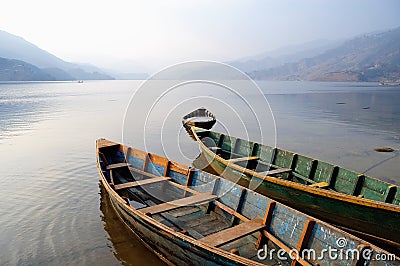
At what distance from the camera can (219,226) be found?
341 inches

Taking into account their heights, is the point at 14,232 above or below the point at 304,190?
below

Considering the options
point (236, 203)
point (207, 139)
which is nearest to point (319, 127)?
point (207, 139)

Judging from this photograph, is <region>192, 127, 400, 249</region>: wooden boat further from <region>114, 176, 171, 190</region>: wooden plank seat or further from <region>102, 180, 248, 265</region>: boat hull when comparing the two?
<region>102, 180, 248, 265</region>: boat hull

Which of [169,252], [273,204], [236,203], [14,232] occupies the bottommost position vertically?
[14,232]

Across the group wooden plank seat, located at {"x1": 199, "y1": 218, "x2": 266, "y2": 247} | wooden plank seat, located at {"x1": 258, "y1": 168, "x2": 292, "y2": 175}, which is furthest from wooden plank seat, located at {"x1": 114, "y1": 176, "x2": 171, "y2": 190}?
wooden plank seat, located at {"x1": 199, "y1": 218, "x2": 266, "y2": 247}

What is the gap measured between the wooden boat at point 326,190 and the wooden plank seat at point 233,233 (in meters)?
2.88

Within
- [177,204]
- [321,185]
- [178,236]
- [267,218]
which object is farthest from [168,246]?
[321,185]

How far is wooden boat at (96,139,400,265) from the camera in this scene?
608 centimetres

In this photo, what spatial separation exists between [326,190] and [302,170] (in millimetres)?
3207

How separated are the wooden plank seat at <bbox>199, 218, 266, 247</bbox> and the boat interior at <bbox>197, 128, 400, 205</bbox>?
4140 mm

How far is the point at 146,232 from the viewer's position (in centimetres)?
812

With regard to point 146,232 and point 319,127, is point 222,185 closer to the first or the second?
point 146,232

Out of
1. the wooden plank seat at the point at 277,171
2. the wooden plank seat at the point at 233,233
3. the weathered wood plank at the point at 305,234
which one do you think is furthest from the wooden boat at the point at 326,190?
the wooden plank seat at the point at 233,233

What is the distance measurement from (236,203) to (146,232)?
266 cm
